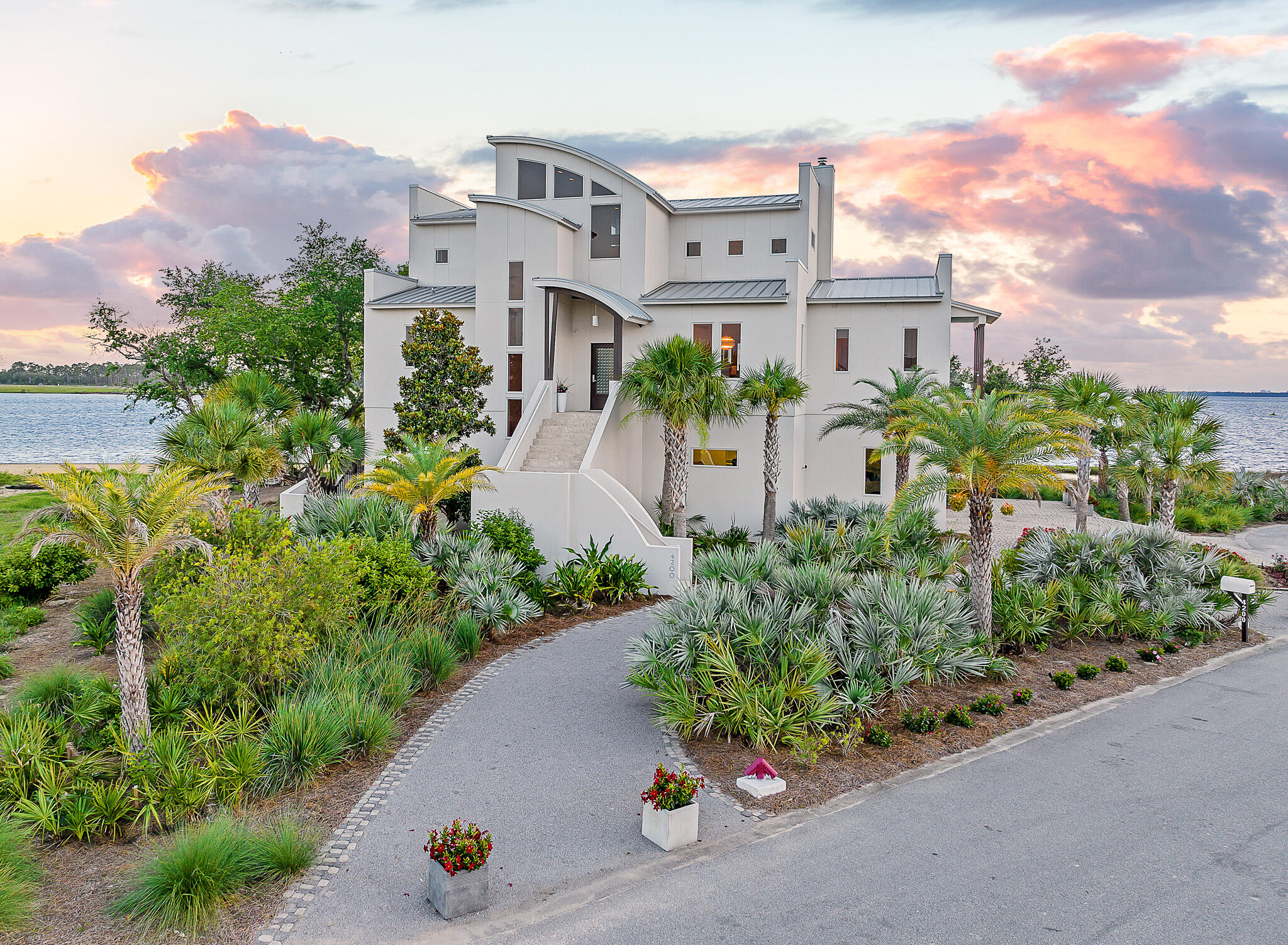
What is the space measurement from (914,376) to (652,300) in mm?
8233

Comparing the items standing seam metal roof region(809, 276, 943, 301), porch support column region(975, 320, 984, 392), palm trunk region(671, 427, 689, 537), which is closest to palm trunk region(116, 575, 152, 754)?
palm trunk region(671, 427, 689, 537)

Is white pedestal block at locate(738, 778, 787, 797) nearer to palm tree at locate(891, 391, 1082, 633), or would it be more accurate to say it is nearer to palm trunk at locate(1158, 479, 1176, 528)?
palm tree at locate(891, 391, 1082, 633)

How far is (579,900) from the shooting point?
21.7ft

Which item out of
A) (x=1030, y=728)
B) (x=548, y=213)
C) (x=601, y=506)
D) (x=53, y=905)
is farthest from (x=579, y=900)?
(x=548, y=213)

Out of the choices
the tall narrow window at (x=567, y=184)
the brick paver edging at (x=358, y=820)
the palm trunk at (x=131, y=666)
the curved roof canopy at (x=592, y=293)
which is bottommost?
the brick paver edging at (x=358, y=820)

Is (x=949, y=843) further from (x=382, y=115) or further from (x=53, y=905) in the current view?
(x=382, y=115)

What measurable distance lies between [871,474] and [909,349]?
13.4ft

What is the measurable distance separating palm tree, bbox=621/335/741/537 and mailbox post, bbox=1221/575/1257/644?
11454 mm

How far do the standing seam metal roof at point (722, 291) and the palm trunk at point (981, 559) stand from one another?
1197cm

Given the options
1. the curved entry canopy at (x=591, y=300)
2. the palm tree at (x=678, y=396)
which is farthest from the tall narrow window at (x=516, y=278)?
the palm tree at (x=678, y=396)

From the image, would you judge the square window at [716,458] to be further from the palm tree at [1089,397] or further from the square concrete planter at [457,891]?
the square concrete planter at [457,891]

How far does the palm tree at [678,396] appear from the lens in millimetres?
21234

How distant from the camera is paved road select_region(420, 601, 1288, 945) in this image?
630 centimetres

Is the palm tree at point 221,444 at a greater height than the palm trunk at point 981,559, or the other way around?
the palm tree at point 221,444
